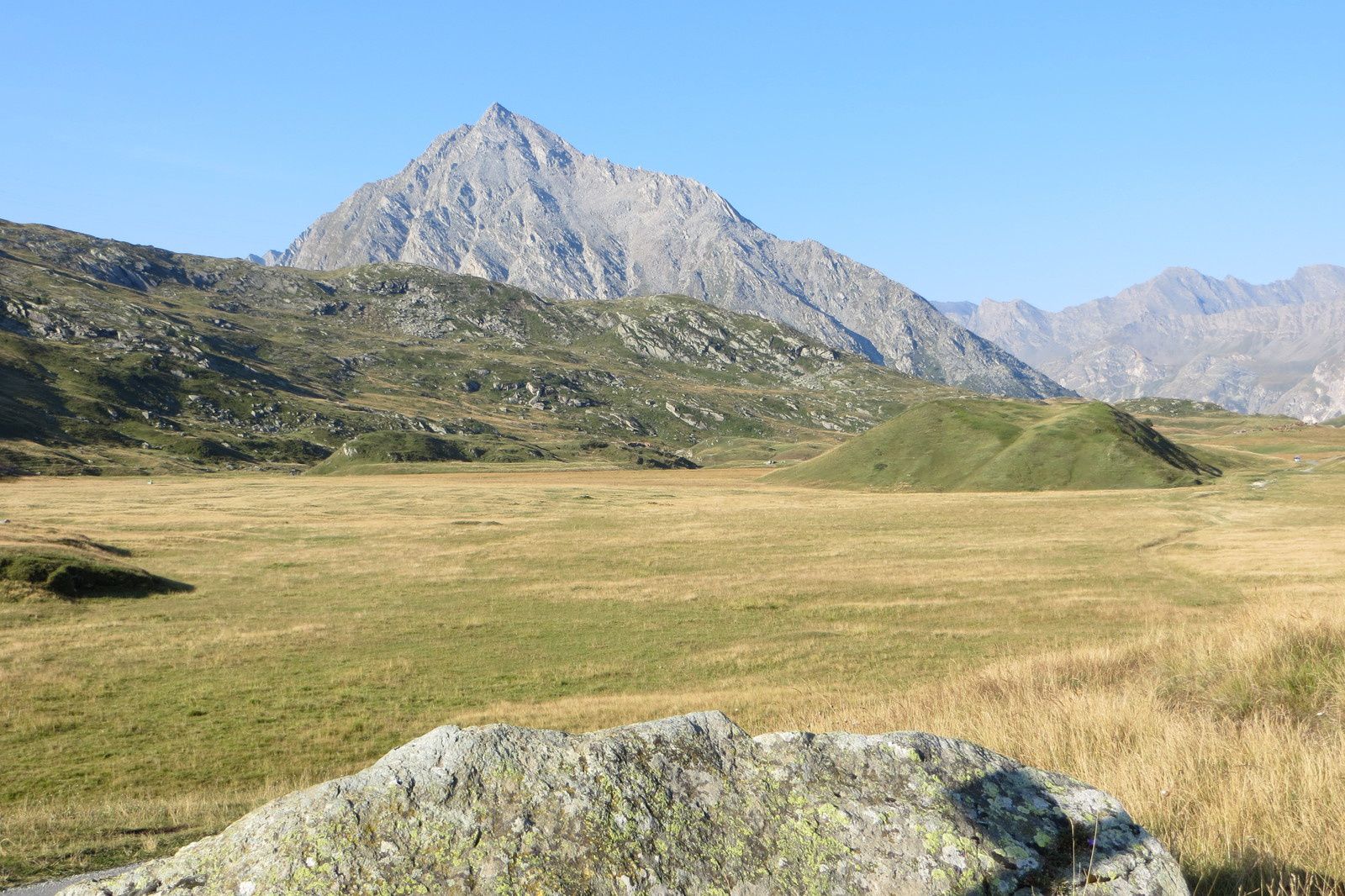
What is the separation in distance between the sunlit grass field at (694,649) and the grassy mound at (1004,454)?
31779mm

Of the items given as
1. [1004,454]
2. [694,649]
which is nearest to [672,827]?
[694,649]

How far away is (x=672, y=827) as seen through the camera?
4918 mm

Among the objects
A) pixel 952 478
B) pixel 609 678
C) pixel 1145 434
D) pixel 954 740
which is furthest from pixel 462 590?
pixel 1145 434

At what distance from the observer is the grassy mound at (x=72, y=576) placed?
4175 cm

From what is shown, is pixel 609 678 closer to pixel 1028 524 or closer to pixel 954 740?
pixel 954 740

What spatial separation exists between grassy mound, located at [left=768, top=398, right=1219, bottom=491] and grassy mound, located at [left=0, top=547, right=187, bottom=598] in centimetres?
10627

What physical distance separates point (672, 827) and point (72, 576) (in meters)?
48.4

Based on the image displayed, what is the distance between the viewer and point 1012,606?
139ft

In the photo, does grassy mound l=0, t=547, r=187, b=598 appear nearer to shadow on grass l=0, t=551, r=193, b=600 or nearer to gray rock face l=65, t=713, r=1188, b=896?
shadow on grass l=0, t=551, r=193, b=600

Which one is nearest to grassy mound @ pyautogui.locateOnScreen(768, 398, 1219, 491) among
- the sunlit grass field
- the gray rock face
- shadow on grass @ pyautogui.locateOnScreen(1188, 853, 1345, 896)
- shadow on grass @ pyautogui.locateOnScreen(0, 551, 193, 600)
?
the sunlit grass field

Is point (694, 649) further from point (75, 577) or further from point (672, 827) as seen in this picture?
point (75, 577)

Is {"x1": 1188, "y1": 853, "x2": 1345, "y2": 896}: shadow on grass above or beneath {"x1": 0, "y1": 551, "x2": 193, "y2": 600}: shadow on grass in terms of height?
above

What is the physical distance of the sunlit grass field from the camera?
36.1 feet

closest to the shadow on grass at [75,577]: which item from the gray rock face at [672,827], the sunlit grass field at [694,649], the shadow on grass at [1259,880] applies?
the sunlit grass field at [694,649]
